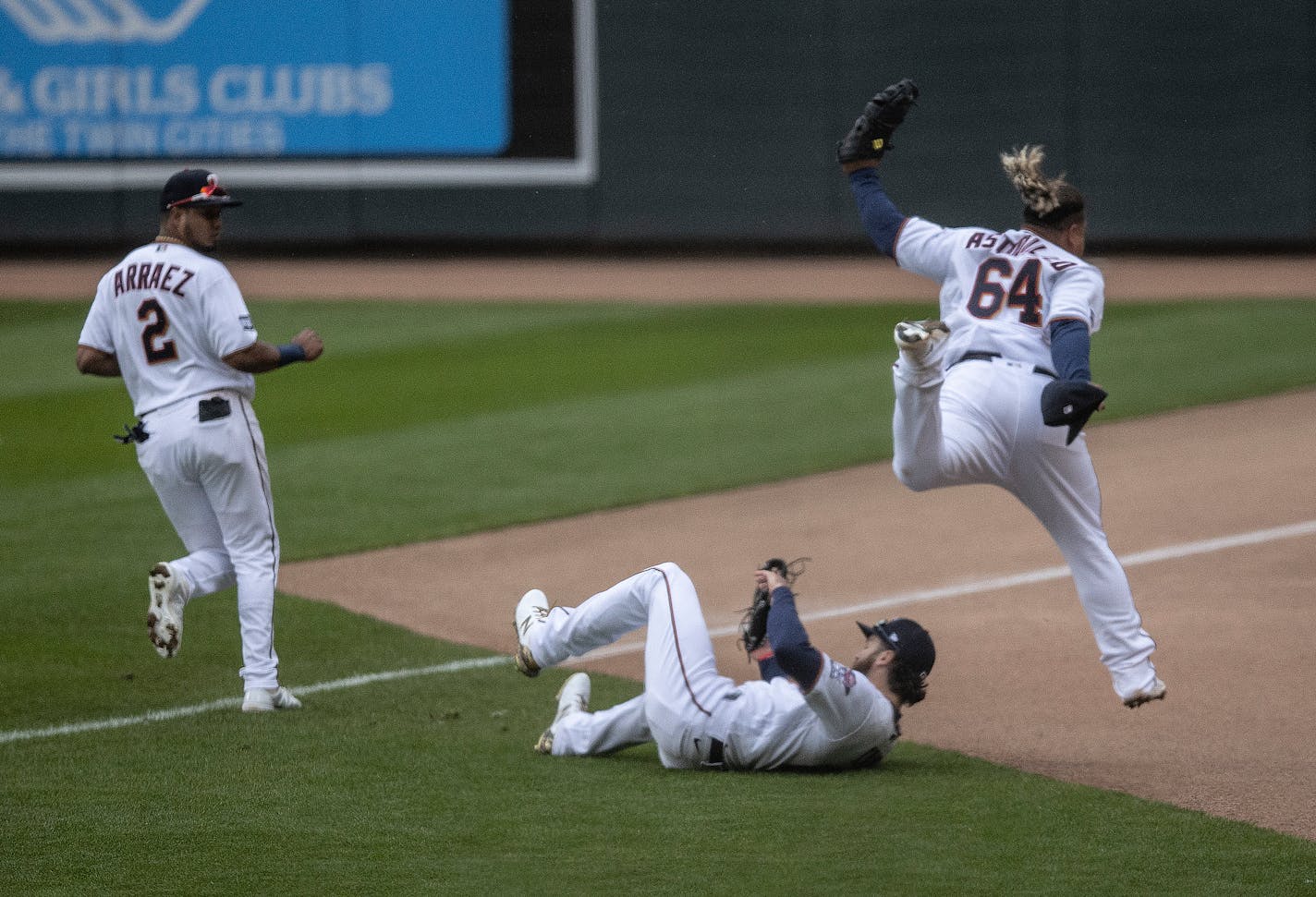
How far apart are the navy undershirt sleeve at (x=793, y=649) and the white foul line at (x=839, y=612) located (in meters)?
2.22

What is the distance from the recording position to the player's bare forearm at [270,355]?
5.81 metres

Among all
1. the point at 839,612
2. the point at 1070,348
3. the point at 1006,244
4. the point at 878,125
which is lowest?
the point at 839,612

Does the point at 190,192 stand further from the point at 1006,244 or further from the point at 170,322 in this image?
the point at 1006,244

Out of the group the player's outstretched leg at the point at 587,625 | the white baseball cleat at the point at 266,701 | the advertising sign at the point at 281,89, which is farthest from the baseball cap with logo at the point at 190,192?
the advertising sign at the point at 281,89

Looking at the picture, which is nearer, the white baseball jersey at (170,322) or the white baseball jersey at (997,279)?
the white baseball jersey at (997,279)

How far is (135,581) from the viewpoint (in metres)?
8.10

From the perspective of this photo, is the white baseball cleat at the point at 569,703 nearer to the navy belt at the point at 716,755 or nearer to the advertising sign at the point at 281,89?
the navy belt at the point at 716,755

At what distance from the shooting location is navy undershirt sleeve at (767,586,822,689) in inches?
186

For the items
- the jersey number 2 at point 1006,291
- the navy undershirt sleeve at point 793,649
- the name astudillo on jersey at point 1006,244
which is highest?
the name astudillo on jersey at point 1006,244

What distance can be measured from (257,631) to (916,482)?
7.59 feet

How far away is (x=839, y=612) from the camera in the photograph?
24.8 ft

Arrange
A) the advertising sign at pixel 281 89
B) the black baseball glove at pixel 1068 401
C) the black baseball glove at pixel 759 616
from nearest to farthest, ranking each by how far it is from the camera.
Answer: the black baseball glove at pixel 759 616, the black baseball glove at pixel 1068 401, the advertising sign at pixel 281 89

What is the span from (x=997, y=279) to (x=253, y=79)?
1735 cm

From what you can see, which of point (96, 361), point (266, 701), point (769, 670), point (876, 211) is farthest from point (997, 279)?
point (96, 361)
